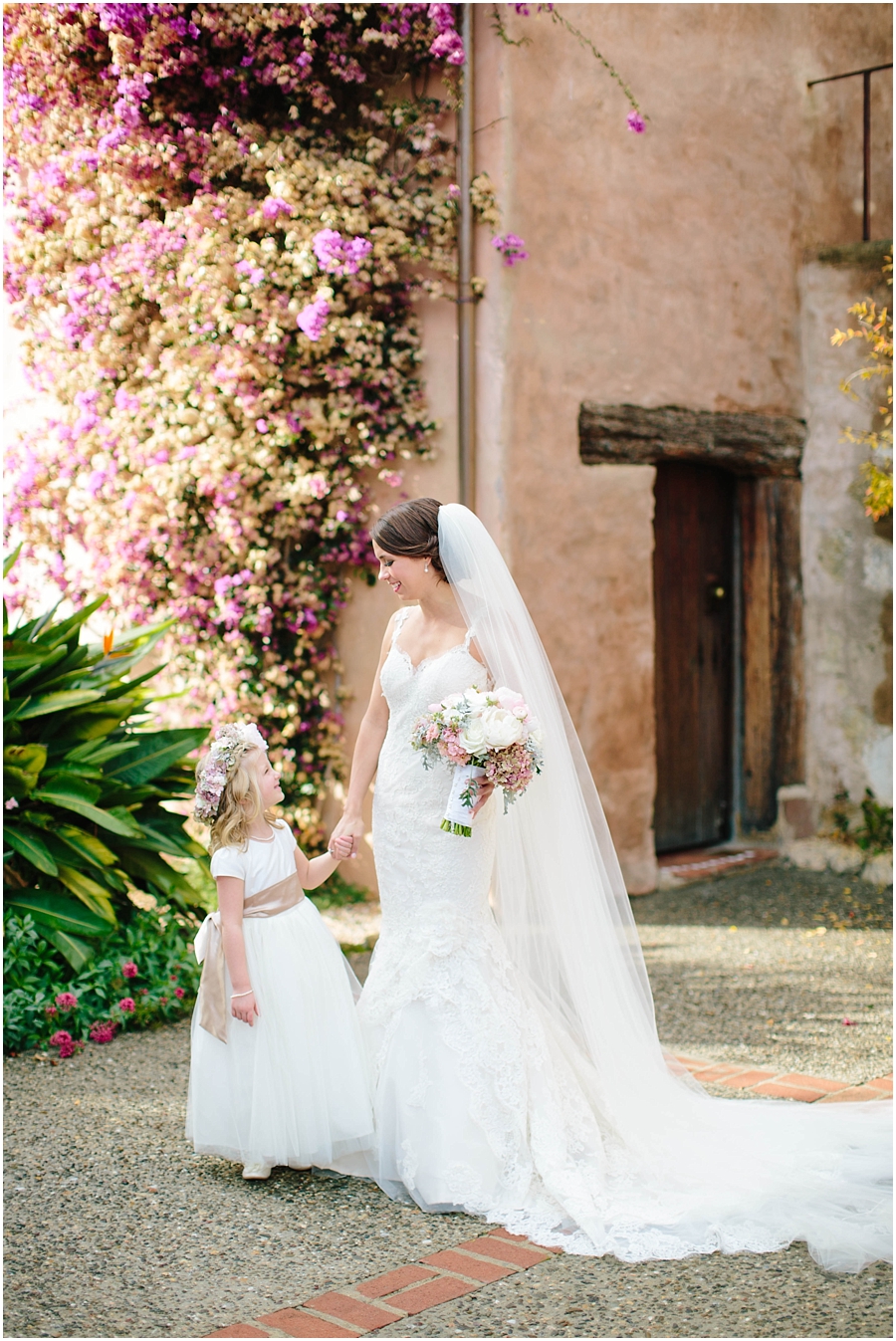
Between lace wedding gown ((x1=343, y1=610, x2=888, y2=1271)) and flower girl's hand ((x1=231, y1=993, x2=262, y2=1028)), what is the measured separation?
1.22 ft

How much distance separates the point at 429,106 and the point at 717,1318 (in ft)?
19.3

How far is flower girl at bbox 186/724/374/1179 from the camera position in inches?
139

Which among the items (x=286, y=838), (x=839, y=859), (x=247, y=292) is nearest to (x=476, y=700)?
(x=286, y=838)

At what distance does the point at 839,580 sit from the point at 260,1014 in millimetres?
5802

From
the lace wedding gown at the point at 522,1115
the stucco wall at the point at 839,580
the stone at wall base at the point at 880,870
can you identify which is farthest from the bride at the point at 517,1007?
the stucco wall at the point at 839,580

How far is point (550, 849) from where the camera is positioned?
380cm

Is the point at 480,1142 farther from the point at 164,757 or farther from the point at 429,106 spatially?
the point at 429,106

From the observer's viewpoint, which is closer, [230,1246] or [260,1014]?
[230,1246]

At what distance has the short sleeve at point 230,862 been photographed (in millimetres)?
3590

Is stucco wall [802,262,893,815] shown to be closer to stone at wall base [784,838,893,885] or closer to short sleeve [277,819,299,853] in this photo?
stone at wall base [784,838,893,885]

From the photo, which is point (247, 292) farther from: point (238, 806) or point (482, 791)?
point (482, 791)

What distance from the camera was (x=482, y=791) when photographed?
3621 millimetres

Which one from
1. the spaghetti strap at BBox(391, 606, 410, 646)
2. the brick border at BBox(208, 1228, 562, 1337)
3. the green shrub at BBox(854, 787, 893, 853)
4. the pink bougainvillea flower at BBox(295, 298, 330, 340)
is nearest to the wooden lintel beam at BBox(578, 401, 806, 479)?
the pink bougainvillea flower at BBox(295, 298, 330, 340)

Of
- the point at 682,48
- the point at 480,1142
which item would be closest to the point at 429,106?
the point at 682,48
